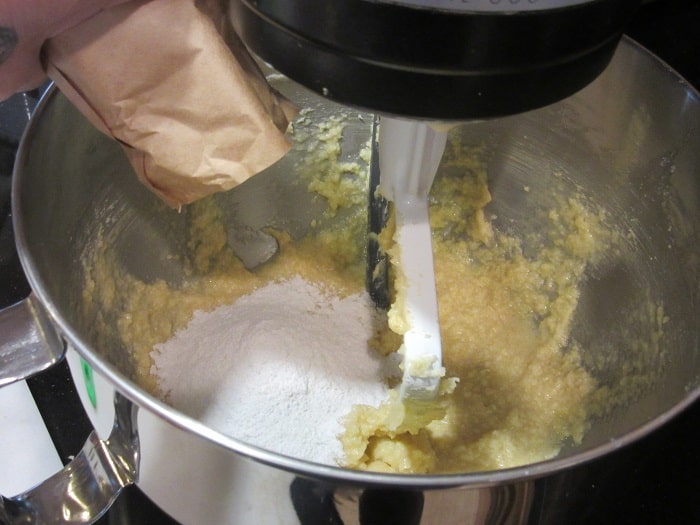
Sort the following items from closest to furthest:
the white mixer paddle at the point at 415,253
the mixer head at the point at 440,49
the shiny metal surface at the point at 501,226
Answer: the mixer head at the point at 440,49
the shiny metal surface at the point at 501,226
the white mixer paddle at the point at 415,253

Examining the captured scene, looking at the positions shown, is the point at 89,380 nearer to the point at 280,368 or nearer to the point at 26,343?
the point at 26,343

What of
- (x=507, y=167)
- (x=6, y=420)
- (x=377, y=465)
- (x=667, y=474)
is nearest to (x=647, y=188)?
(x=507, y=167)

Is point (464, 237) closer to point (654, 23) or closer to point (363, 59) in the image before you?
point (654, 23)

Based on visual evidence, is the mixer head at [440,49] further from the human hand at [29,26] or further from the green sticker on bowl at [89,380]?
the green sticker on bowl at [89,380]

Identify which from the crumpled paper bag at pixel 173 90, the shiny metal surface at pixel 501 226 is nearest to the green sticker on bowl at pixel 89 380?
the shiny metal surface at pixel 501 226

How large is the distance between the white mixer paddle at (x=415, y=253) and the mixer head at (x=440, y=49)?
169 millimetres

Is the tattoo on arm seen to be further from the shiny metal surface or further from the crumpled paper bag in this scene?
the shiny metal surface

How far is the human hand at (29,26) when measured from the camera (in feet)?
1.26

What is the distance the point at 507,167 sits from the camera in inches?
33.4

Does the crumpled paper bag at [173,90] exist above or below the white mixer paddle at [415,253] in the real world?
above

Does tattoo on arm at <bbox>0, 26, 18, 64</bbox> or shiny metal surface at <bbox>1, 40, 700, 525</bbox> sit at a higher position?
tattoo on arm at <bbox>0, 26, 18, 64</bbox>

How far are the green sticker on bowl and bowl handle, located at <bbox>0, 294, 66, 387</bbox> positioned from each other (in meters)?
0.03

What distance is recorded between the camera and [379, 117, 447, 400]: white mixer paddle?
55 centimetres

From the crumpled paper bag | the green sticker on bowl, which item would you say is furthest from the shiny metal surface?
the crumpled paper bag
